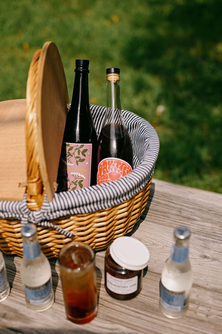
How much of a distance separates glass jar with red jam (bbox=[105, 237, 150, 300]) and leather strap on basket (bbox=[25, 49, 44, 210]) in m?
0.18

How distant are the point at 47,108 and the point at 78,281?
0.34 meters

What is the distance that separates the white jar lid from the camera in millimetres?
553

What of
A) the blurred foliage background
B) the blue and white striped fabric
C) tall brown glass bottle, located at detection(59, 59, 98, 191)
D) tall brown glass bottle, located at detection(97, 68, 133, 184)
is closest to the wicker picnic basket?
the blue and white striped fabric

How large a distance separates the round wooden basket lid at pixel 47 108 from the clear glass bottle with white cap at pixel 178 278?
0.25 m

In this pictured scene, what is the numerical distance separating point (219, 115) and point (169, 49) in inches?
34.6

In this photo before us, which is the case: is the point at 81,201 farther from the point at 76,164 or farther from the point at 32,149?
the point at 76,164

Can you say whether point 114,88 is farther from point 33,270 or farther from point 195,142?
point 195,142

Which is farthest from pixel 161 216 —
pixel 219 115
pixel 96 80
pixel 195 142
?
pixel 96 80

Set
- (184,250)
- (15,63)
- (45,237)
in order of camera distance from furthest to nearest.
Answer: (15,63) < (45,237) < (184,250)

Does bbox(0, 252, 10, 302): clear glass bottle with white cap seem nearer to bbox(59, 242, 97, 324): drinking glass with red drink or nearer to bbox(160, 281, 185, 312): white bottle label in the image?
bbox(59, 242, 97, 324): drinking glass with red drink

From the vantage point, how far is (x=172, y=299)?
55cm

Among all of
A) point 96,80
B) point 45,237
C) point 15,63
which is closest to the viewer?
point 45,237

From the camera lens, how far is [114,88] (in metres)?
0.89

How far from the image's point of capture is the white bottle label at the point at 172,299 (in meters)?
0.54
